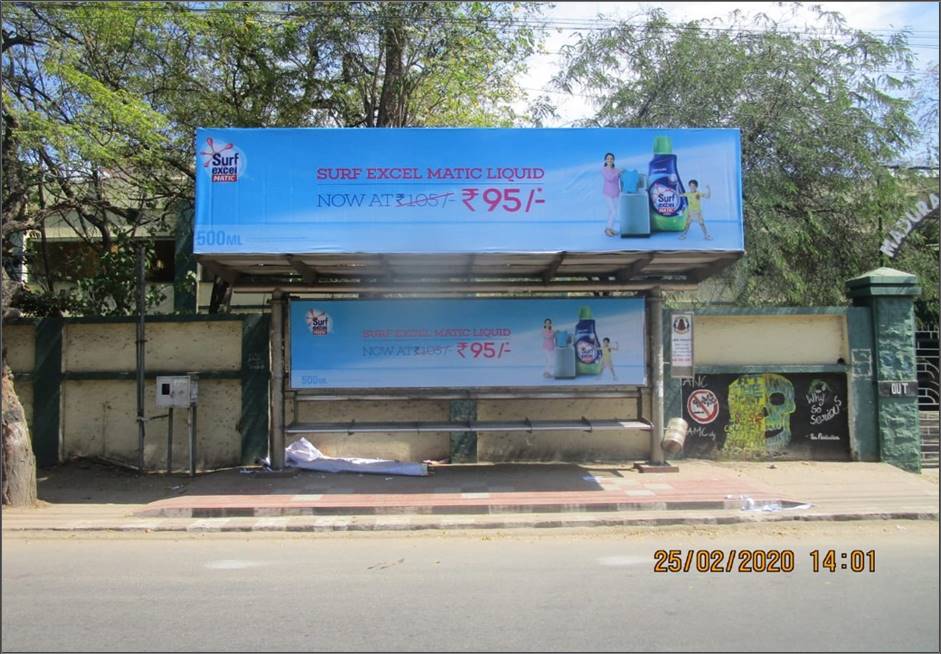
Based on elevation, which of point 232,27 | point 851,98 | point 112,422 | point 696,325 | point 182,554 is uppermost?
point 232,27

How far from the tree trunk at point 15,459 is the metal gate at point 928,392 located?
1251 centimetres

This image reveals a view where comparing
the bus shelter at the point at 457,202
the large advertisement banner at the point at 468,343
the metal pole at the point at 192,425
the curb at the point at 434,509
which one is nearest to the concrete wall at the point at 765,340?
the large advertisement banner at the point at 468,343

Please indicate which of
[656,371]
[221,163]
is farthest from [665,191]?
[221,163]

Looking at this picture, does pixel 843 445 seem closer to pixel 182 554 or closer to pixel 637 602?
pixel 637 602

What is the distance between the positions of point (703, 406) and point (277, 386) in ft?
20.3

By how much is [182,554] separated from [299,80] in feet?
28.3

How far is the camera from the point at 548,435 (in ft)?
36.6

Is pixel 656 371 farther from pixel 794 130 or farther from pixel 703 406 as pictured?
pixel 794 130

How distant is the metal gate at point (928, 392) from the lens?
38.3 ft

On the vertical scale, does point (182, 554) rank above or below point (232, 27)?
below

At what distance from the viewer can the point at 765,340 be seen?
1122cm

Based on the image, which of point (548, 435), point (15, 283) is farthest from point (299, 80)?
point (548, 435)

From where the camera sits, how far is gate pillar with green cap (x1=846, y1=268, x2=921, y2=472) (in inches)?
433

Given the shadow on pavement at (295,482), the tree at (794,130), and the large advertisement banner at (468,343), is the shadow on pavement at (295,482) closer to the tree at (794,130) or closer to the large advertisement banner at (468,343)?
the large advertisement banner at (468,343)
